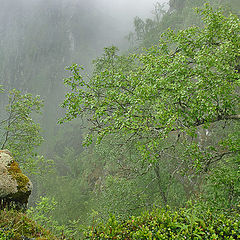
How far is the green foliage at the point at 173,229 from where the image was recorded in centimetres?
357

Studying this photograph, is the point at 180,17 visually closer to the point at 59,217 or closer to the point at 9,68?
the point at 59,217

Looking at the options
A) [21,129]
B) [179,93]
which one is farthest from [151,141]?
[21,129]

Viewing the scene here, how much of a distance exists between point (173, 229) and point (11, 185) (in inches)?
255

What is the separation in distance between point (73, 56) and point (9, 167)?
202 metres

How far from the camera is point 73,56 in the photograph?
193m

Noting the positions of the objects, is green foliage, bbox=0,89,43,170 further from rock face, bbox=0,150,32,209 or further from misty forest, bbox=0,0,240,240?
rock face, bbox=0,150,32,209

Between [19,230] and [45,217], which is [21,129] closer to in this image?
[45,217]

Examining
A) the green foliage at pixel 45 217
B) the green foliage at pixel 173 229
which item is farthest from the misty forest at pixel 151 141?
the green foliage at pixel 45 217

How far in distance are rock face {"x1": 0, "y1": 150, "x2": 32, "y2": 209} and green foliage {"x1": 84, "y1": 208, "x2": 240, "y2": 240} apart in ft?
15.2

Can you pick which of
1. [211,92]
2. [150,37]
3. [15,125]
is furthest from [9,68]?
[211,92]

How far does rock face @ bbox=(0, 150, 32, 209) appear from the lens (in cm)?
705

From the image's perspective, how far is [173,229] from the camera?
3916 mm

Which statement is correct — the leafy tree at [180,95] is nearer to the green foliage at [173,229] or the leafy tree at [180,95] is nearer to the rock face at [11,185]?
the green foliage at [173,229]

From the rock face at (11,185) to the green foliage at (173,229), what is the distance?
15.2ft
